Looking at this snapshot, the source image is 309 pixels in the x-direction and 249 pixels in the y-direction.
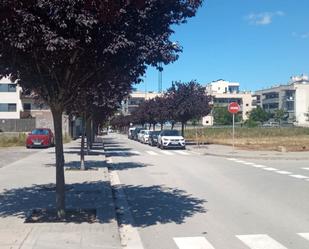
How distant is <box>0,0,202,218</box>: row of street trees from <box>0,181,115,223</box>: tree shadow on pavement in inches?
45.2

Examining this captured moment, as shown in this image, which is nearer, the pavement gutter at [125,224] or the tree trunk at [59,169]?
the pavement gutter at [125,224]

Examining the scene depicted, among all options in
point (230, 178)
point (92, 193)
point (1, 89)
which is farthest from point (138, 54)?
point (1, 89)

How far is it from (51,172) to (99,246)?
1198cm

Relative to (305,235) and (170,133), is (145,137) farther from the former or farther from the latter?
(305,235)

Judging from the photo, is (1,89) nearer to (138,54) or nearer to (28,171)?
(28,171)

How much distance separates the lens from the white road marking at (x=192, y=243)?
8.38m

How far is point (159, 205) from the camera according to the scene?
41.4 ft

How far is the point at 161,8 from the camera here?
9.55 metres

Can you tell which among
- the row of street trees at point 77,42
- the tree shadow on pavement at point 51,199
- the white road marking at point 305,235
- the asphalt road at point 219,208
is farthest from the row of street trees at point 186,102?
the white road marking at point 305,235

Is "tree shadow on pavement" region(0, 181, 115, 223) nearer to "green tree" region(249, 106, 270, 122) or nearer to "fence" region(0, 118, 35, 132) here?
"fence" region(0, 118, 35, 132)

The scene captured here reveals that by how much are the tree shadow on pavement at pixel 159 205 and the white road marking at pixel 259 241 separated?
1713 mm

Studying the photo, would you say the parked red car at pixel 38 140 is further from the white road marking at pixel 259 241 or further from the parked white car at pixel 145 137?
the white road marking at pixel 259 241

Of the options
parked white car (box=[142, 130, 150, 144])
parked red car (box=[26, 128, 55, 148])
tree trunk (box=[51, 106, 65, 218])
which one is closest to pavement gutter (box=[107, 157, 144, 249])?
tree trunk (box=[51, 106, 65, 218])

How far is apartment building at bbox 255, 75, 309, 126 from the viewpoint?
16400 cm
